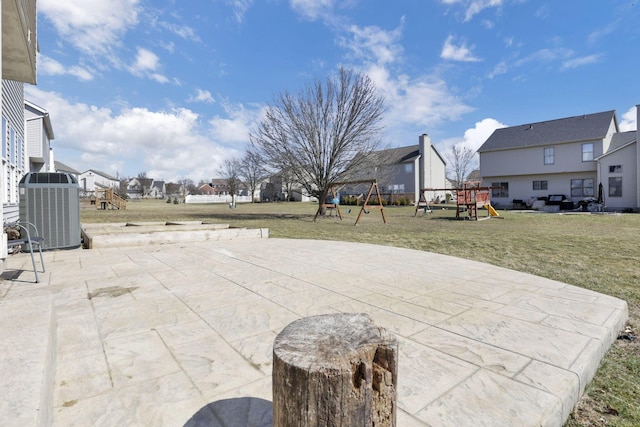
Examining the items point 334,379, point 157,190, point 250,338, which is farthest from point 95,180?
point 334,379

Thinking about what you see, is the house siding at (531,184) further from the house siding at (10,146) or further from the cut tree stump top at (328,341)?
the house siding at (10,146)

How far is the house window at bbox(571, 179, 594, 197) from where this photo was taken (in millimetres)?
24812

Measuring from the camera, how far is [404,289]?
3641 mm

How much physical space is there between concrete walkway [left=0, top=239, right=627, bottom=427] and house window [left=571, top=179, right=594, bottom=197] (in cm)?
2754

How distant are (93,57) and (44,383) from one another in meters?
12.7

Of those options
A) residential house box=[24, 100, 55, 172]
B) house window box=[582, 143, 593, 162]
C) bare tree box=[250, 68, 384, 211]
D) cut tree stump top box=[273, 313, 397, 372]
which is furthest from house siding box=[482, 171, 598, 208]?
residential house box=[24, 100, 55, 172]

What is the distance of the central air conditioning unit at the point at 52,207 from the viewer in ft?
17.6

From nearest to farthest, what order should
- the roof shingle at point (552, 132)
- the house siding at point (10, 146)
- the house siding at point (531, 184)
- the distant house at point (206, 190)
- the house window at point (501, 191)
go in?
the house siding at point (10, 146) → the roof shingle at point (552, 132) → the house siding at point (531, 184) → the house window at point (501, 191) → the distant house at point (206, 190)

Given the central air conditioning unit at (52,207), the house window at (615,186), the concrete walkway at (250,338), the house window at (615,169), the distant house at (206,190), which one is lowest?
the concrete walkway at (250,338)

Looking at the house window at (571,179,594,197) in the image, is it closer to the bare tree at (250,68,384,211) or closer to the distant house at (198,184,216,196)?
the bare tree at (250,68,384,211)

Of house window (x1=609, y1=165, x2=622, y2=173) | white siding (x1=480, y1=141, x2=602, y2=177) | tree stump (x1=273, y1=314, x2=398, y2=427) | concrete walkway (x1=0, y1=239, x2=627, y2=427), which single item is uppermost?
white siding (x1=480, y1=141, x2=602, y2=177)

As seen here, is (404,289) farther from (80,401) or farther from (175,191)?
(175,191)

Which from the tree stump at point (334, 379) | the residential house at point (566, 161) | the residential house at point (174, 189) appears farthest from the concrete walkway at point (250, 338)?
the residential house at point (174, 189)

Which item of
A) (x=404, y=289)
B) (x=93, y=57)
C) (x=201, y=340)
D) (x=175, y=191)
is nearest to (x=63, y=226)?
(x=201, y=340)
